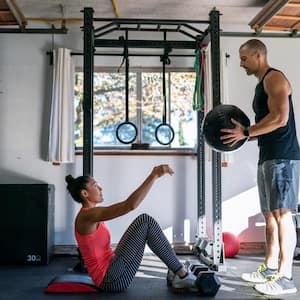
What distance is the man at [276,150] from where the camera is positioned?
2924 mm

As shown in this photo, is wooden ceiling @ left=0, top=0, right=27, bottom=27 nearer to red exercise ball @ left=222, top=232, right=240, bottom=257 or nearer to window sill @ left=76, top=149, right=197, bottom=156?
window sill @ left=76, top=149, right=197, bottom=156

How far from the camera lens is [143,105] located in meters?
5.00

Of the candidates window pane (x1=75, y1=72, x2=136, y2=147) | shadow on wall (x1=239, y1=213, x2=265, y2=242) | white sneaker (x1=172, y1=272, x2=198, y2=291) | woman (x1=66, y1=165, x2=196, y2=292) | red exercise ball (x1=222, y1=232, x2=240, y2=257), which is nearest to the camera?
woman (x1=66, y1=165, x2=196, y2=292)

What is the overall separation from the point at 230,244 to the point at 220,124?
182 cm

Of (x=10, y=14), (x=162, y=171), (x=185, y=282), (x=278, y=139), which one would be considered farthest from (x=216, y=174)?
(x=10, y=14)

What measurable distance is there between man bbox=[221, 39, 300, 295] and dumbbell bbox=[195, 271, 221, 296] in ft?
1.06

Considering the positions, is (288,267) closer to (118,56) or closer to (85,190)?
(85,190)

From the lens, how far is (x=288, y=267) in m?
3.03

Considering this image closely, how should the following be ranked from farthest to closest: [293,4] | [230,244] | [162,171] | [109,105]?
1. [109,105]
2. [230,244]
3. [293,4]
4. [162,171]

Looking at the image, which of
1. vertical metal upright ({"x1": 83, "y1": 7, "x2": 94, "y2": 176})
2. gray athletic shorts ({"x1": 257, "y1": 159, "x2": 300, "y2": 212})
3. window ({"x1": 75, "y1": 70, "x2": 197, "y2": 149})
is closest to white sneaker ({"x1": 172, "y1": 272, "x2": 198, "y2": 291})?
gray athletic shorts ({"x1": 257, "y1": 159, "x2": 300, "y2": 212})

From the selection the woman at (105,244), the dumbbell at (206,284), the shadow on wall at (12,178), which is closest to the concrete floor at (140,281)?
the dumbbell at (206,284)

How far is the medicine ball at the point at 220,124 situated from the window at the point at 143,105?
197 cm

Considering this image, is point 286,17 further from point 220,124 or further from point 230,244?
point 230,244

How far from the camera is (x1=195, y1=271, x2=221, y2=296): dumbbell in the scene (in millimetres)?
2941
